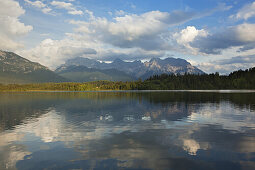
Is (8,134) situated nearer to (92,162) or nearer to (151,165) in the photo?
(92,162)

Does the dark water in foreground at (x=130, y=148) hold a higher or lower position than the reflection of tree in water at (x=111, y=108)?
higher

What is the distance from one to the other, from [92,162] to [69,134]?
13366 mm

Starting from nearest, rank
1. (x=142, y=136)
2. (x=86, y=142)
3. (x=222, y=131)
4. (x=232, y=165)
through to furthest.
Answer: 1. (x=232, y=165)
2. (x=86, y=142)
3. (x=142, y=136)
4. (x=222, y=131)

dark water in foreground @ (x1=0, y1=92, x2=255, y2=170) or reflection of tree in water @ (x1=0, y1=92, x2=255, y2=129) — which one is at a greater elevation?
dark water in foreground @ (x1=0, y1=92, x2=255, y2=170)

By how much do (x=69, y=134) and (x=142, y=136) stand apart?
12.6 meters

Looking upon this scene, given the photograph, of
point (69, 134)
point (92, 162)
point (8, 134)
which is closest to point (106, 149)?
point (92, 162)

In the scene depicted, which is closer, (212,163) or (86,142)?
(212,163)

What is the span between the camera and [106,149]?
23.0m

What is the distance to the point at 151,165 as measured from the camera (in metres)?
18.3

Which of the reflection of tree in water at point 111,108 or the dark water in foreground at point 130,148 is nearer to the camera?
the dark water in foreground at point 130,148

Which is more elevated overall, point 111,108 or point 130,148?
point 130,148

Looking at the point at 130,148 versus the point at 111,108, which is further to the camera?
the point at 111,108

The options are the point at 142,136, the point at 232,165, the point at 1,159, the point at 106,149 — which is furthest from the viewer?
the point at 142,136

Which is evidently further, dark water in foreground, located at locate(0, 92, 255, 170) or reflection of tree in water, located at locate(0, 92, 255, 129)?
reflection of tree in water, located at locate(0, 92, 255, 129)
